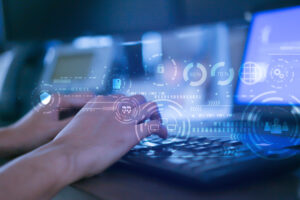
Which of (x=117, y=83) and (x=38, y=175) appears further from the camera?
(x=117, y=83)

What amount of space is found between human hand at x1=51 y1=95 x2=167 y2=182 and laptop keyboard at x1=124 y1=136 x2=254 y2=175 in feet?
0.06

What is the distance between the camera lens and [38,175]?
30cm

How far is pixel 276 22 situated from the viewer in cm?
41

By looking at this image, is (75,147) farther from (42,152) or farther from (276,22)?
(276,22)

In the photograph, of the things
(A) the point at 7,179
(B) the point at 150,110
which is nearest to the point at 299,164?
(B) the point at 150,110

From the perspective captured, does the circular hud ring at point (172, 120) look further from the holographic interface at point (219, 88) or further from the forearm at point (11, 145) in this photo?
the forearm at point (11, 145)

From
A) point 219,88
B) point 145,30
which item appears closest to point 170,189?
point 219,88

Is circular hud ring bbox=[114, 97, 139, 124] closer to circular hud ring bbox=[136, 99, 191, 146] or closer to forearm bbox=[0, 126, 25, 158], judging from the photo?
circular hud ring bbox=[136, 99, 191, 146]

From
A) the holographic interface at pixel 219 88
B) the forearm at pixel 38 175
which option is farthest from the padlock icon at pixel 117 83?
the forearm at pixel 38 175

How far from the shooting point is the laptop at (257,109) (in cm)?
36

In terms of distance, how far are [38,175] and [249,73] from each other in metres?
0.29

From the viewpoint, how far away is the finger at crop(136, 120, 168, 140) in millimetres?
381

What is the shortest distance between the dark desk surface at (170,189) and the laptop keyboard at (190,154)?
0.05 ft

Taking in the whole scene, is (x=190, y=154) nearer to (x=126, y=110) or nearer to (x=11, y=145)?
(x=126, y=110)
